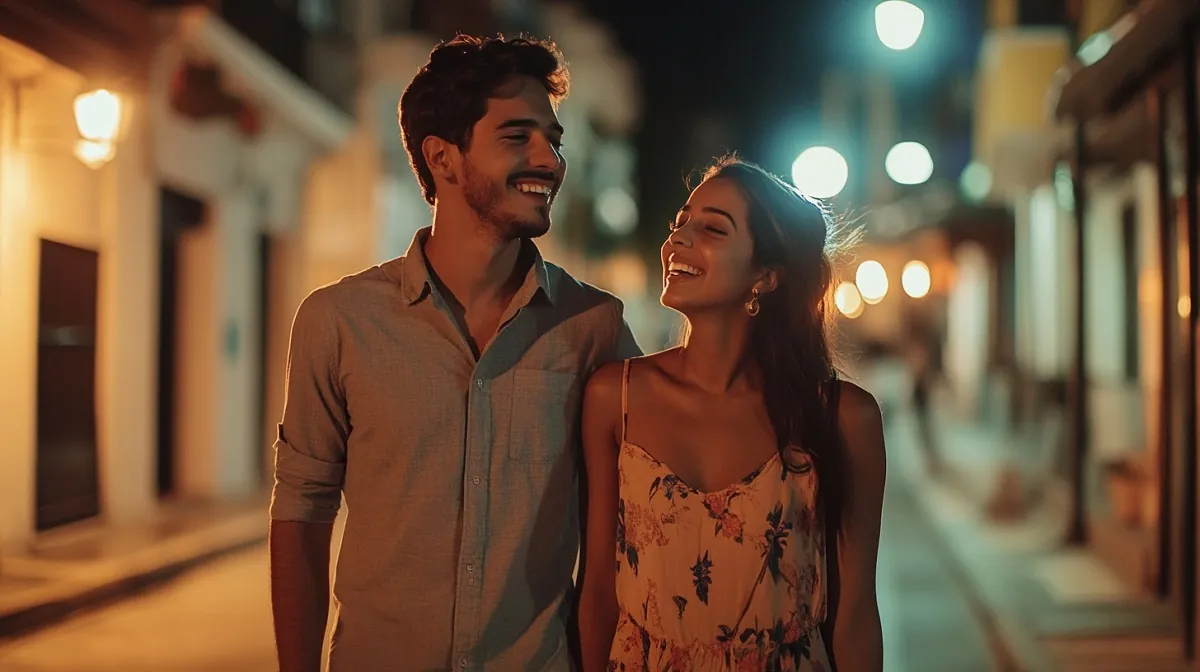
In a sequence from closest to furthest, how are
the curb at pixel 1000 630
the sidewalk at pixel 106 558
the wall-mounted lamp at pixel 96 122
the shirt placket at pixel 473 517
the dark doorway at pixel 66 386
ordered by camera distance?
the shirt placket at pixel 473 517
the curb at pixel 1000 630
the sidewalk at pixel 106 558
the wall-mounted lamp at pixel 96 122
the dark doorway at pixel 66 386

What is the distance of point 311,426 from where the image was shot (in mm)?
2824

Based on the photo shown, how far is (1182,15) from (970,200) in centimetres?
1679

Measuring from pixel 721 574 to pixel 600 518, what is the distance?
0.33 metres

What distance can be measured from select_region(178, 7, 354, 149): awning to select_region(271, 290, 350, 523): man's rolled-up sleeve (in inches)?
467

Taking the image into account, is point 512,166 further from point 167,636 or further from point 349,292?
point 167,636

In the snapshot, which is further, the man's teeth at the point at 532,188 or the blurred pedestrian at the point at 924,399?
the blurred pedestrian at the point at 924,399

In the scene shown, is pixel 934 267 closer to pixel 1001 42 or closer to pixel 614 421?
pixel 1001 42

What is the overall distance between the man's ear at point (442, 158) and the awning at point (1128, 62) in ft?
19.2

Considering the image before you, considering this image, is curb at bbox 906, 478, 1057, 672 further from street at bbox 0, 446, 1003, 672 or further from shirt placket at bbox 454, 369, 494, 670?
shirt placket at bbox 454, 369, 494, 670

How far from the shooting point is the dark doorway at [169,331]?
48.9ft

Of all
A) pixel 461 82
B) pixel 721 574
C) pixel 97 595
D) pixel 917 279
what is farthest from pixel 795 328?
pixel 917 279

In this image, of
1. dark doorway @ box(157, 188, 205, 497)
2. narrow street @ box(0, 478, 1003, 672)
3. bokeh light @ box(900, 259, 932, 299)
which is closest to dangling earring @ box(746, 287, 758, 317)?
narrow street @ box(0, 478, 1003, 672)

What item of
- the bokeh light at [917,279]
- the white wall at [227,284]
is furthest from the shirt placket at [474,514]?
the bokeh light at [917,279]

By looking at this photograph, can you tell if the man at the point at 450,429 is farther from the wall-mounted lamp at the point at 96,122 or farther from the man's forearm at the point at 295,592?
A: the wall-mounted lamp at the point at 96,122
